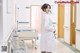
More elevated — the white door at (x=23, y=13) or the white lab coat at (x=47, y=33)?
the white door at (x=23, y=13)

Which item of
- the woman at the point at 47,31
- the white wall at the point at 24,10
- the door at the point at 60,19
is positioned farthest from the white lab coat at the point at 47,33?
the white wall at the point at 24,10

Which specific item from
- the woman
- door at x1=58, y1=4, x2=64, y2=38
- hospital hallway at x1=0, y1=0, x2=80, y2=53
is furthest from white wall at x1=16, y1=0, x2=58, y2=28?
the woman

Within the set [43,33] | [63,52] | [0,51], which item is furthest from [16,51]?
[63,52]

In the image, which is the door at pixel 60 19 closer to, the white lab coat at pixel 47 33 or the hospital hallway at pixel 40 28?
the hospital hallway at pixel 40 28

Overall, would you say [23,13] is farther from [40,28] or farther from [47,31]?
[47,31]

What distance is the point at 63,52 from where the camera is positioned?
25.4 ft

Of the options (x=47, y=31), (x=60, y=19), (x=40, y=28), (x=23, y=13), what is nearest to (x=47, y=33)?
(x=47, y=31)

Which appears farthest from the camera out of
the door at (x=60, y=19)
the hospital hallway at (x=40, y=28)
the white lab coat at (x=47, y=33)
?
the door at (x=60, y=19)

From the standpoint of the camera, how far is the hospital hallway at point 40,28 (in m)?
2.97

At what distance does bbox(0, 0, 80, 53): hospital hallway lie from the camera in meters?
2.97

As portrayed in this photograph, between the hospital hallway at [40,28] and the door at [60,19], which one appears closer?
the hospital hallway at [40,28]

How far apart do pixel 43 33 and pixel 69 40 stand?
4954mm

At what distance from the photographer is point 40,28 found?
589 cm

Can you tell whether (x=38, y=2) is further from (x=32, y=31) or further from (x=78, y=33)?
(x=78, y=33)
